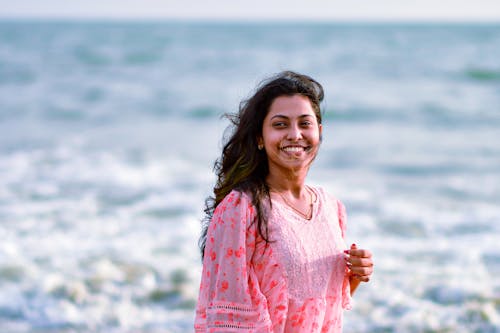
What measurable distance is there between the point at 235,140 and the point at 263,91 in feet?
0.72

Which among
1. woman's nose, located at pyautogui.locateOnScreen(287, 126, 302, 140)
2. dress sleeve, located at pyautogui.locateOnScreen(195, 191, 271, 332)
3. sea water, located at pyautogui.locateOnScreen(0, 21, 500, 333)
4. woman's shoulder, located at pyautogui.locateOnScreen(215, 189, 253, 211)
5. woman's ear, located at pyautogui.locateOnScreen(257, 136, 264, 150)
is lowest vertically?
dress sleeve, located at pyautogui.locateOnScreen(195, 191, 271, 332)

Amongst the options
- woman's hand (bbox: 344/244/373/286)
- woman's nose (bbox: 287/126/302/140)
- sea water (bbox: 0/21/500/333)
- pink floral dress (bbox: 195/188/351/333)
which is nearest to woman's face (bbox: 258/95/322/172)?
woman's nose (bbox: 287/126/302/140)

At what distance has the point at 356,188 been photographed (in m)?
10.7

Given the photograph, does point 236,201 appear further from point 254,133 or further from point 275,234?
point 254,133

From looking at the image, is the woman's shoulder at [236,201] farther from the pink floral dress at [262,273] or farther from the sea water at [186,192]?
the sea water at [186,192]

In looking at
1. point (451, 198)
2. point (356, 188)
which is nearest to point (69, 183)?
point (356, 188)

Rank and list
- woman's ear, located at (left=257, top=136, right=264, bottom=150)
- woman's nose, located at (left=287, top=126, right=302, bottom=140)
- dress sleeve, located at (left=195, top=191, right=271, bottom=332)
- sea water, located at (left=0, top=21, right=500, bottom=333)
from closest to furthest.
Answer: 1. dress sleeve, located at (left=195, top=191, right=271, bottom=332)
2. woman's nose, located at (left=287, top=126, right=302, bottom=140)
3. woman's ear, located at (left=257, top=136, right=264, bottom=150)
4. sea water, located at (left=0, top=21, right=500, bottom=333)

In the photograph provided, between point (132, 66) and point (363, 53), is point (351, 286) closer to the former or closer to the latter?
point (132, 66)

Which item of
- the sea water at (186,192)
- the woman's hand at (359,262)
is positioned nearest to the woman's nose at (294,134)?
the woman's hand at (359,262)

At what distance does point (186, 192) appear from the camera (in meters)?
10.4

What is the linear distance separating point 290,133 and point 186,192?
7.88 metres

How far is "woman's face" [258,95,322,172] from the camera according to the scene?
2582mm

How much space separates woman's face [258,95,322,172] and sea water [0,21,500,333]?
0.89 metres

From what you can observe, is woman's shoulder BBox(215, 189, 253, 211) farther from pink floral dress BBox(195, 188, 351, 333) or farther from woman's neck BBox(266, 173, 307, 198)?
woman's neck BBox(266, 173, 307, 198)
